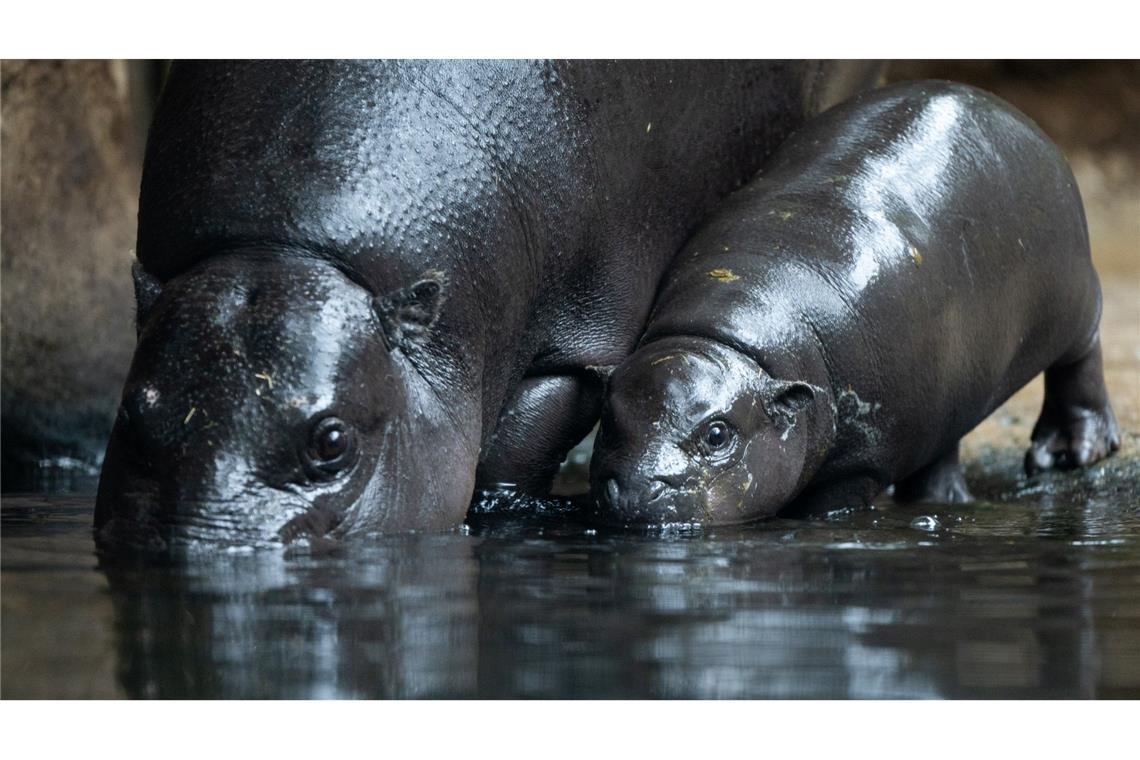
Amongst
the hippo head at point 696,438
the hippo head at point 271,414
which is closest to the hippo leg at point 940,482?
the hippo head at point 696,438

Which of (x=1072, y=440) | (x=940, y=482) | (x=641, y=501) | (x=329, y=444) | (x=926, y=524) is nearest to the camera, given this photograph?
(x=329, y=444)

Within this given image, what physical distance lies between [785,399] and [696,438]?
0.43 meters

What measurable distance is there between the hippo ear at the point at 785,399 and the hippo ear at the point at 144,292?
2130mm

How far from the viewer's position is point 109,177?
28.9 feet

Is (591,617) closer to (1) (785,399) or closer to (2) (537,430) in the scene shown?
(1) (785,399)

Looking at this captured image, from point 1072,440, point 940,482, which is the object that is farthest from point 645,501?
point 1072,440

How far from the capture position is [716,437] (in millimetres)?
5688

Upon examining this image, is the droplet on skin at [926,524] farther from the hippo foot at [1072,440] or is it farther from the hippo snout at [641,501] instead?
the hippo foot at [1072,440]

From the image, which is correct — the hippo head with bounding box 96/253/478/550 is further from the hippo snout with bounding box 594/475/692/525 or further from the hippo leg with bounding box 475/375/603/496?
the hippo leg with bounding box 475/375/603/496

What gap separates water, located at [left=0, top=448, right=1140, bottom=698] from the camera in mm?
3043

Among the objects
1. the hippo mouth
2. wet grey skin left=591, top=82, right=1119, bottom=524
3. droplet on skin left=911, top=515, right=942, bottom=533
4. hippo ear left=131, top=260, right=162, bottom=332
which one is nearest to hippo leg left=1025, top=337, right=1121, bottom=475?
wet grey skin left=591, top=82, right=1119, bottom=524

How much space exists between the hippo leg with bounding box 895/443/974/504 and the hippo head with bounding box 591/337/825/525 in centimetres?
136

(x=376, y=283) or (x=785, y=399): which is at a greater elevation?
(x=376, y=283)
